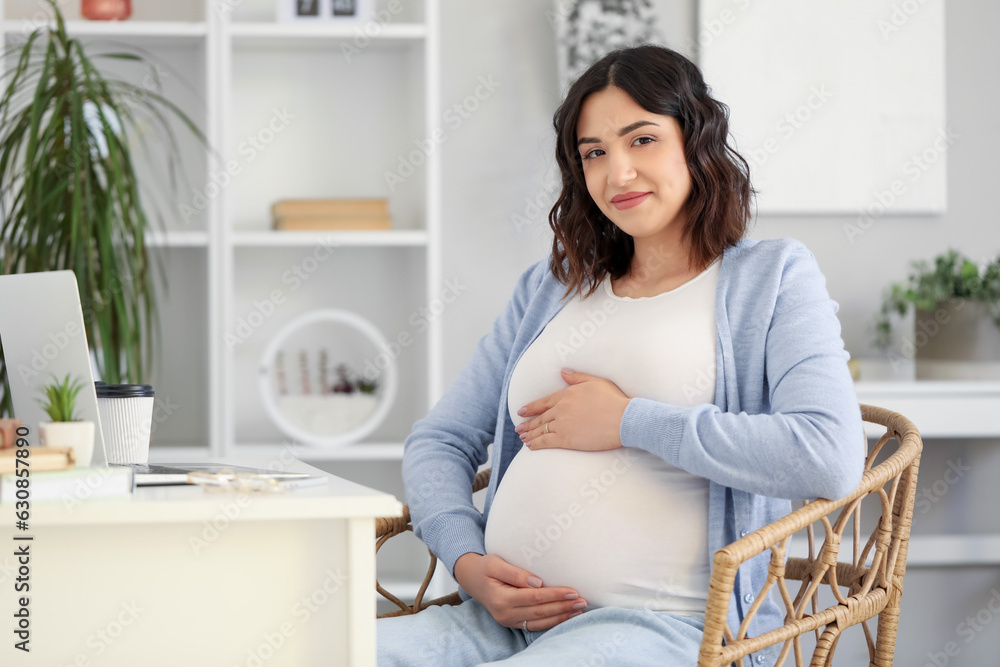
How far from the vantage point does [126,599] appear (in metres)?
0.80

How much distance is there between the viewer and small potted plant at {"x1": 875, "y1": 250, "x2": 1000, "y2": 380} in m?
2.33

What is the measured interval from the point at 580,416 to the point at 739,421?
21 centimetres

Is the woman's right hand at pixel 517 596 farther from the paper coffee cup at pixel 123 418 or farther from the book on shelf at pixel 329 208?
the book on shelf at pixel 329 208

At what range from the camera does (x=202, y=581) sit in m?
0.81

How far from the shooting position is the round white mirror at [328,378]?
2.28 m

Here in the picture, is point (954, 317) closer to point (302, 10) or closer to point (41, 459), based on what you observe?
point (302, 10)

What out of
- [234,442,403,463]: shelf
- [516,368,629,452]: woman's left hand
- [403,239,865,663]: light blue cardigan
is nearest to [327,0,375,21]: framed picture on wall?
[234,442,403,463]: shelf

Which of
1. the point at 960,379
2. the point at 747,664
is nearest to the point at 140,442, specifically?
the point at 747,664

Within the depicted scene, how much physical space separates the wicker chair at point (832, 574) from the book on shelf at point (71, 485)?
593 millimetres

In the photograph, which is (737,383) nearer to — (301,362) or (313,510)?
(313,510)

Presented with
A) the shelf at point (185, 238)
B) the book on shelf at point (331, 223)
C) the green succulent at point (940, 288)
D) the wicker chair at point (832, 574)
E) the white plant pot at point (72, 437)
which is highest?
the book on shelf at point (331, 223)

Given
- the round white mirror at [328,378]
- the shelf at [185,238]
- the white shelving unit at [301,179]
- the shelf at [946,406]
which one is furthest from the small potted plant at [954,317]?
the shelf at [185,238]

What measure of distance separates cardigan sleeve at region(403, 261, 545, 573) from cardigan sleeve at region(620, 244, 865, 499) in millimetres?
330

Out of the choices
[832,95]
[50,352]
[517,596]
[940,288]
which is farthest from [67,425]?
[832,95]
